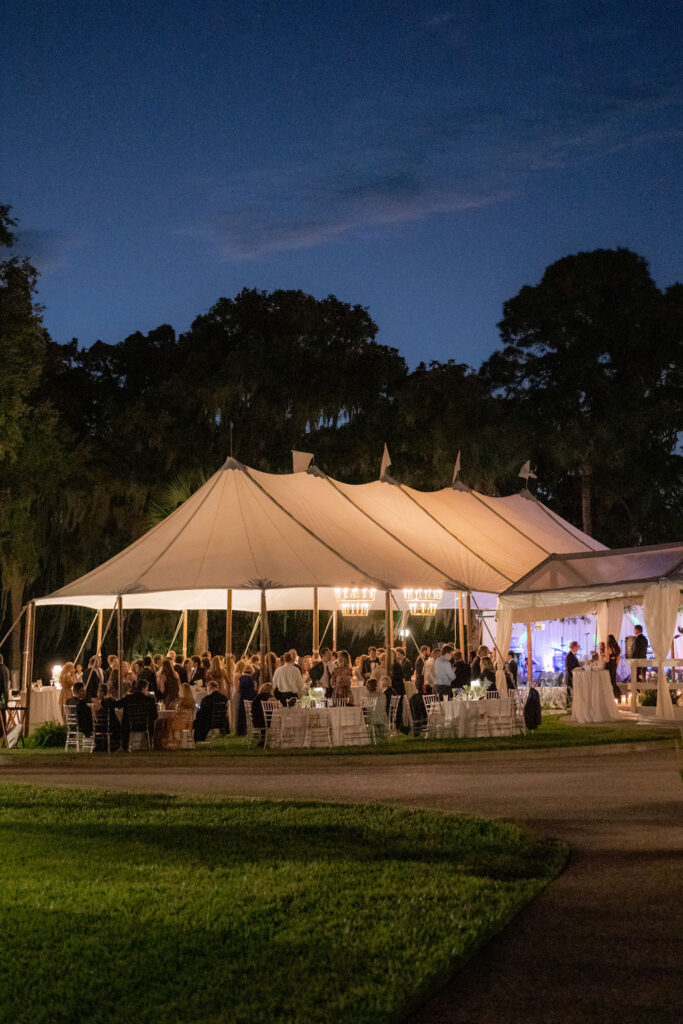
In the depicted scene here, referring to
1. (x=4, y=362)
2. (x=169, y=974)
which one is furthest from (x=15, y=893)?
(x=4, y=362)

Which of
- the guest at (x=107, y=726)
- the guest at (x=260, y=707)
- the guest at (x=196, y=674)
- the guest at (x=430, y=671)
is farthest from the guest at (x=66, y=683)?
the guest at (x=430, y=671)

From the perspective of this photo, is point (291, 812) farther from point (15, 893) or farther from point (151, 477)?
point (151, 477)

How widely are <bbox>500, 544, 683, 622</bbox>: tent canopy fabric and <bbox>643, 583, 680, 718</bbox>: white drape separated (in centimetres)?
27

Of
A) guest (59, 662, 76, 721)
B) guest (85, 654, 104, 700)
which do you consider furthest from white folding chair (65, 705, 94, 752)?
guest (59, 662, 76, 721)

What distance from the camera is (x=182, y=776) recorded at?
12.9 m

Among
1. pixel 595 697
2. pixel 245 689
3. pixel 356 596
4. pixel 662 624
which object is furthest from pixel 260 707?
pixel 662 624

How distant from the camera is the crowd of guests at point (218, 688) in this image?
1555 centimetres

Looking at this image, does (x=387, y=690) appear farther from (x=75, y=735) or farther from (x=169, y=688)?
(x=75, y=735)

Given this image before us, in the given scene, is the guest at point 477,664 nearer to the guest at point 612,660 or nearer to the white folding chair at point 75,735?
the guest at point 612,660

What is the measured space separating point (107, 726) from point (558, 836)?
903cm

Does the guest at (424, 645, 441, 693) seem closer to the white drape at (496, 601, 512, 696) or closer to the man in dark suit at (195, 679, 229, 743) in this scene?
the white drape at (496, 601, 512, 696)

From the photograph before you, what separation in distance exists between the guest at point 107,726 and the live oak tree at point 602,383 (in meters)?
23.1

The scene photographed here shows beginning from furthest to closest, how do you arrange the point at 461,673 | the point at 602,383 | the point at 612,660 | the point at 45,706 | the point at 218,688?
the point at 602,383, the point at 612,660, the point at 45,706, the point at 461,673, the point at 218,688

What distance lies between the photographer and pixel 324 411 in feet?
112
